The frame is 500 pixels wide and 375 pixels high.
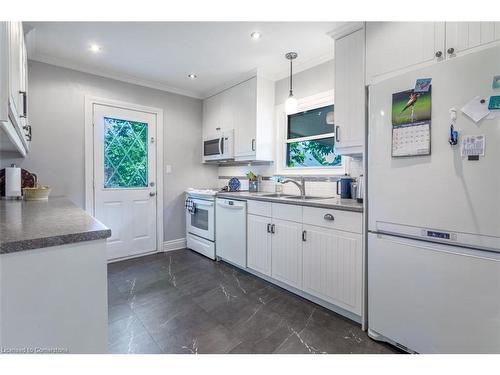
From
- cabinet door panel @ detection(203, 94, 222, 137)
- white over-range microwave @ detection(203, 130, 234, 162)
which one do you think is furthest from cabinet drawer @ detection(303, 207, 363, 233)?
cabinet door panel @ detection(203, 94, 222, 137)

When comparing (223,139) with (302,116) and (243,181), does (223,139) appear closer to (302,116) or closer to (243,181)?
(243,181)

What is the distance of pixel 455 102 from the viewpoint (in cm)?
134

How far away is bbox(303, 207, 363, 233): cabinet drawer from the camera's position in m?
1.85

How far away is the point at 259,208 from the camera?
8.73 feet

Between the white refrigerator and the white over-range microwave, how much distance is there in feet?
6.81

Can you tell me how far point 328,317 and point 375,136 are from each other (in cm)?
143

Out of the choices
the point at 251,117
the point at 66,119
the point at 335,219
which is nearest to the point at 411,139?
the point at 335,219

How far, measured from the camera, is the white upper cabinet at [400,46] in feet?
4.87

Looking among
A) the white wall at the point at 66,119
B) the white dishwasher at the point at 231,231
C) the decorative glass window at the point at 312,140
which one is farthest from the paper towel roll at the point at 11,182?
the decorative glass window at the point at 312,140

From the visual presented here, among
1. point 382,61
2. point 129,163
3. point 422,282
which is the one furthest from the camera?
point 129,163

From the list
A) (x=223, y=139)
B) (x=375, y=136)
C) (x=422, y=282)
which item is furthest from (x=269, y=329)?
(x=223, y=139)

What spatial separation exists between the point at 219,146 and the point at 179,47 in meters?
1.37

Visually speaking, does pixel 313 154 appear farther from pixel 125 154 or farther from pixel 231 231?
pixel 125 154

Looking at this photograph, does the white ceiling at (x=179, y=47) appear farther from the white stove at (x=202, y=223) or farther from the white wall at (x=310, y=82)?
the white stove at (x=202, y=223)
